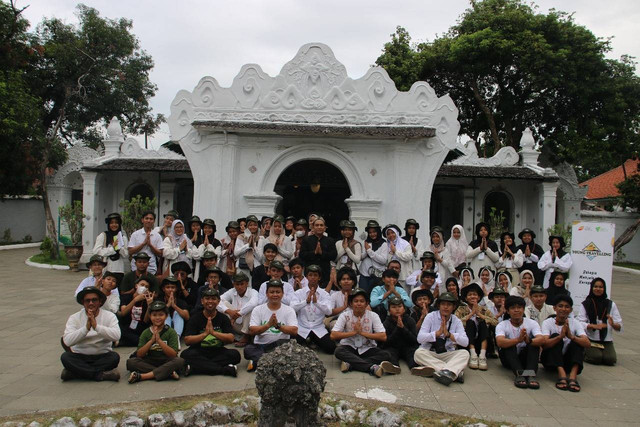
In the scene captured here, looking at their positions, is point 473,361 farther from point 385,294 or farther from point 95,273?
point 95,273

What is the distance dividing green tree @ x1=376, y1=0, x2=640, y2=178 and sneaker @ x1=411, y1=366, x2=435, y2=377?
1474 cm

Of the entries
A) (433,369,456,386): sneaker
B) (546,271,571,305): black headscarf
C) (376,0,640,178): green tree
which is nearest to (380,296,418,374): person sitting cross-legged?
(433,369,456,386): sneaker

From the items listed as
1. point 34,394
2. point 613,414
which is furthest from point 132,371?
point 613,414

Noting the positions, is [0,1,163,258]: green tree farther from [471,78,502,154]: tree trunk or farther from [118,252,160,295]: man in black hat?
[471,78,502,154]: tree trunk

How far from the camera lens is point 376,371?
234 inches

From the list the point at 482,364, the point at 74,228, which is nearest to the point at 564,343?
the point at 482,364

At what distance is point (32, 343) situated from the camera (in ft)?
23.7

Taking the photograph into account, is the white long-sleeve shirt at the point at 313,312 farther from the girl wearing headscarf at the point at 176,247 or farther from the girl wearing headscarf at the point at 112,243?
the girl wearing headscarf at the point at 112,243

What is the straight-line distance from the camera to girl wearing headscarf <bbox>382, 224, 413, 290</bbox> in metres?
8.02

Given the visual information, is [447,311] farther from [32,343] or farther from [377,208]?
[32,343]

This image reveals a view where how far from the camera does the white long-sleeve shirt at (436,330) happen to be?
6117 millimetres

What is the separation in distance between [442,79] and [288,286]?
16.3m

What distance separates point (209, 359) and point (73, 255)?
1099cm

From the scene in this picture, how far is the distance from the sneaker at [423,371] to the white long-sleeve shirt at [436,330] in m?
0.34
